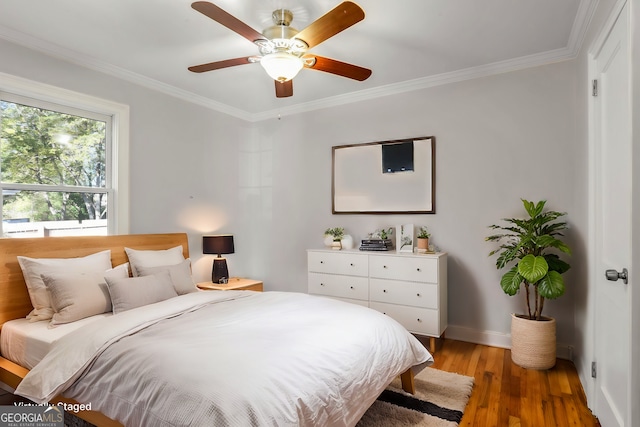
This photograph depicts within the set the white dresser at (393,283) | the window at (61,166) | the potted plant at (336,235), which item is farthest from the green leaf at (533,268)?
the window at (61,166)

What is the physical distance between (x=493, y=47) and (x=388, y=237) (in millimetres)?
1968

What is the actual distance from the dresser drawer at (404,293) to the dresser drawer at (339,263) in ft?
0.57

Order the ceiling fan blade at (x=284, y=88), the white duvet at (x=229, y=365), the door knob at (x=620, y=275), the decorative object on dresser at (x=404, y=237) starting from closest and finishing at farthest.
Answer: the white duvet at (x=229, y=365), the door knob at (x=620, y=275), the ceiling fan blade at (x=284, y=88), the decorative object on dresser at (x=404, y=237)

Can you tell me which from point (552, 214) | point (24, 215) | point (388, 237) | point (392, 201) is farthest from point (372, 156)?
point (24, 215)

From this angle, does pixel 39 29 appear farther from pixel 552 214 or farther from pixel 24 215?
pixel 552 214

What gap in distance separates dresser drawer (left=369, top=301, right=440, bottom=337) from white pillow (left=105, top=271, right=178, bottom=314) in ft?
6.50

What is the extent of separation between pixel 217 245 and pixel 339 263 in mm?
1344

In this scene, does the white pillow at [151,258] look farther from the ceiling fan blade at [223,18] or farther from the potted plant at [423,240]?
the potted plant at [423,240]

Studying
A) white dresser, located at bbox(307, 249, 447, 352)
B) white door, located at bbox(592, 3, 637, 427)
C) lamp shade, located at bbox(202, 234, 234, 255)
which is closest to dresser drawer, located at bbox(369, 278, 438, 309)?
white dresser, located at bbox(307, 249, 447, 352)

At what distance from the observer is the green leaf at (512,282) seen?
2.94 metres

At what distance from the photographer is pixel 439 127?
3.75 m

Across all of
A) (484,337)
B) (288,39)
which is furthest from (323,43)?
(484,337)

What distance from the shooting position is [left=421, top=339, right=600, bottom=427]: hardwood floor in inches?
88.2

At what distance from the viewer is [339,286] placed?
3.87 m
